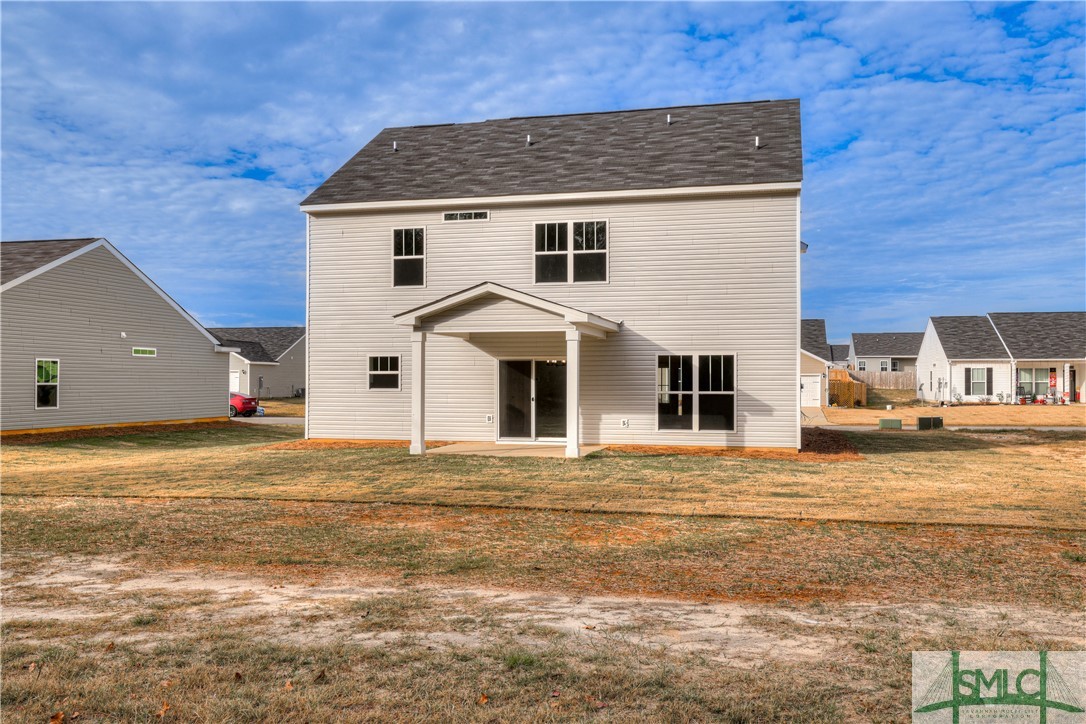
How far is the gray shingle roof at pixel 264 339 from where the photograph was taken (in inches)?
2026

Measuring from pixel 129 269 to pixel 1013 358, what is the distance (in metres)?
44.5

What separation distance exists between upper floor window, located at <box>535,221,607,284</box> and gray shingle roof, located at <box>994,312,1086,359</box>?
3591 centimetres

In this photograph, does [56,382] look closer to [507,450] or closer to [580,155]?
[507,450]

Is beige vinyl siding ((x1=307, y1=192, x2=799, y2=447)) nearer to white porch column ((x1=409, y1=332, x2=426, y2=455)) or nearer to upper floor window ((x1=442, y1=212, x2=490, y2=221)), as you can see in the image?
upper floor window ((x1=442, y1=212, x2=490, y2=221))

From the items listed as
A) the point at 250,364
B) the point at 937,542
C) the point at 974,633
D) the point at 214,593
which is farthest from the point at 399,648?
the point at 250,364

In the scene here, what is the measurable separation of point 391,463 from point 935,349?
1729 inches

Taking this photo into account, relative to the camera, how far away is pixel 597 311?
17.9 meters

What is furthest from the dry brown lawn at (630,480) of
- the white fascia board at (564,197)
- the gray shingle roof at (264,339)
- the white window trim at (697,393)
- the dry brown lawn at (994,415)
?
the gray shingle roof at (264,339)

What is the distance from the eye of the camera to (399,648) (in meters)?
4.71

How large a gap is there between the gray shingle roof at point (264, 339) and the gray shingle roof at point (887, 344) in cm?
4526

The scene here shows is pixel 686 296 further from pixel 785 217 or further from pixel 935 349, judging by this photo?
pixel 935 349

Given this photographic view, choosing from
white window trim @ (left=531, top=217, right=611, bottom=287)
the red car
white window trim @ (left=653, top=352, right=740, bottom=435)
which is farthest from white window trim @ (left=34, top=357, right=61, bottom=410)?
white window trim @ (left=653, top=352, right=740, bottom=435)

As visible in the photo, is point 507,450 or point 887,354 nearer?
point 507,450

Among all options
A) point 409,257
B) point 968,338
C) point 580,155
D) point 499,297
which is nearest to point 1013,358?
point 968,338
